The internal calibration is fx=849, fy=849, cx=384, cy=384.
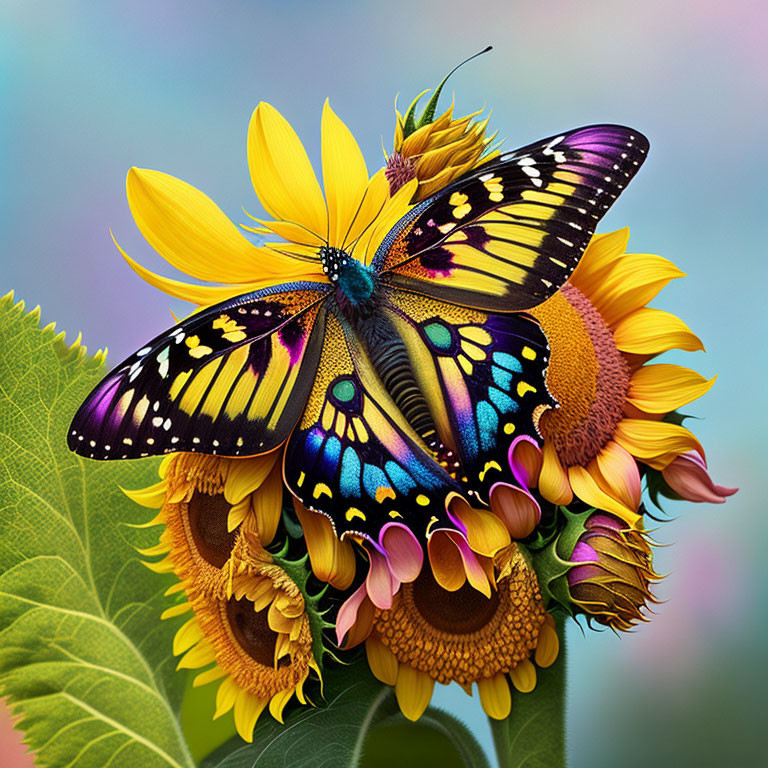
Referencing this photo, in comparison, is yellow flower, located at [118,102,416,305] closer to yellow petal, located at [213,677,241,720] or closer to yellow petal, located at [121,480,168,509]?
yellow petal, located at [121,480,168,509]

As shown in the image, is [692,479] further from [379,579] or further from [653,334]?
[379,579]

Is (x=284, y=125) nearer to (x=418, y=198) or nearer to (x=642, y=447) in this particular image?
(x=418, y=198)

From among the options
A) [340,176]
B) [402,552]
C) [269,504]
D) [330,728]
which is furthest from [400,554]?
[340,176]

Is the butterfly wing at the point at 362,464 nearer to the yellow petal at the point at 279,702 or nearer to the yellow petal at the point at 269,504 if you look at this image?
the yellow petal at the point at 269,504

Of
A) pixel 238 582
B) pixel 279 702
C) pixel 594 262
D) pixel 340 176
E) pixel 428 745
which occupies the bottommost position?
pixel 428 745

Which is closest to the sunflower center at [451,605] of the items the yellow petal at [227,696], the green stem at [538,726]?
the green stem at [538,726]

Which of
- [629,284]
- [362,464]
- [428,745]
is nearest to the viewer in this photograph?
[362,464]

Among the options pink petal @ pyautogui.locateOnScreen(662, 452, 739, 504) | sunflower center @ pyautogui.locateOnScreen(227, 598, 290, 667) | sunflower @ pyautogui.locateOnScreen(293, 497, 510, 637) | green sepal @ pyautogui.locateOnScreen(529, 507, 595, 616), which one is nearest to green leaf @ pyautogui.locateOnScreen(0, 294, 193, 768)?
sunflower center @ pyautogui.locateOnScreen(227, 598, 290, 667)

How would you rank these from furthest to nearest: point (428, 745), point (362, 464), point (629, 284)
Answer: point (428, 745) < point (629, 284) < point (362, 464)
